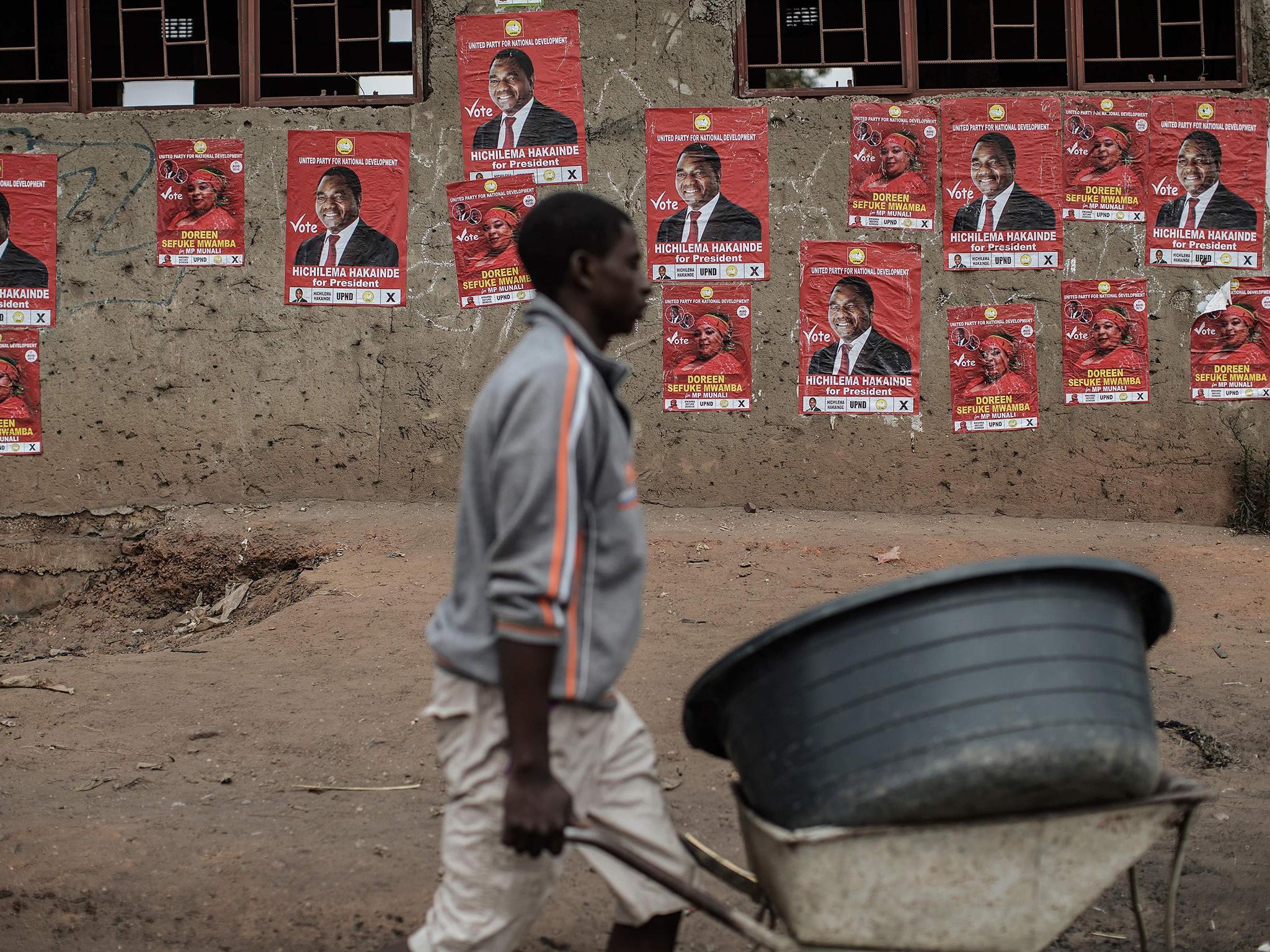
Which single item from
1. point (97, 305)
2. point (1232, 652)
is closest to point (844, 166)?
point (1232, 652)

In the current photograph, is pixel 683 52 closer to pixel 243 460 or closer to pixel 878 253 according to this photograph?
pixel 878 253

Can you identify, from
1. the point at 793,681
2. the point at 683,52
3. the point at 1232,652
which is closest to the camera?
the point at 793,681

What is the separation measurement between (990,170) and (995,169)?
29mm

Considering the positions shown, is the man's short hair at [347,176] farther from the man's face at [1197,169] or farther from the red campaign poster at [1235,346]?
the red campaign poster at [1235,346]

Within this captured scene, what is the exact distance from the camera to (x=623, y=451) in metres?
1.86

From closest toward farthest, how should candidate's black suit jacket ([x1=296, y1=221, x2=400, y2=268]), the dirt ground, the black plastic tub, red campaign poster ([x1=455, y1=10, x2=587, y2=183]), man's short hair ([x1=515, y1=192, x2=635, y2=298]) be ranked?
the black plastic tub → man's short hair ([x1=515, y1=192, x2=635, y2=298]) → the dirt ground → red campaign poster ([x1=455, y1=10, x2=587, y2=183]) → candidate's black suit jacket ([x1=296, y1=221, x2=400, y2=268])

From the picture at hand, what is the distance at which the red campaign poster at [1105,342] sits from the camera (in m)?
6.71

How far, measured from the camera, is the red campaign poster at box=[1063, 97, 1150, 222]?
21.9 ft

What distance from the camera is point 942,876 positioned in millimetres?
1735

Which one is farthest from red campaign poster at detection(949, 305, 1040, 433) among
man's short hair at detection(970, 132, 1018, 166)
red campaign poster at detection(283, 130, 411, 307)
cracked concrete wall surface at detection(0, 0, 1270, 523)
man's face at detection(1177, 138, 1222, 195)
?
red campaign poster at detection(283, 130, 411, 307)

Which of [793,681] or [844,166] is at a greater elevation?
[844,166]

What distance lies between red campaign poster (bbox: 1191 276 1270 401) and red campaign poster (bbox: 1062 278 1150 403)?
311mm

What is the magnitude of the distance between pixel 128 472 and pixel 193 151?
1.86 m

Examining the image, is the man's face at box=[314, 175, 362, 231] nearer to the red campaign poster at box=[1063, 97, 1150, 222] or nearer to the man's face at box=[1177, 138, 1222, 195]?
the red campaign poster at box=[1063, 97, 1150, 222]
